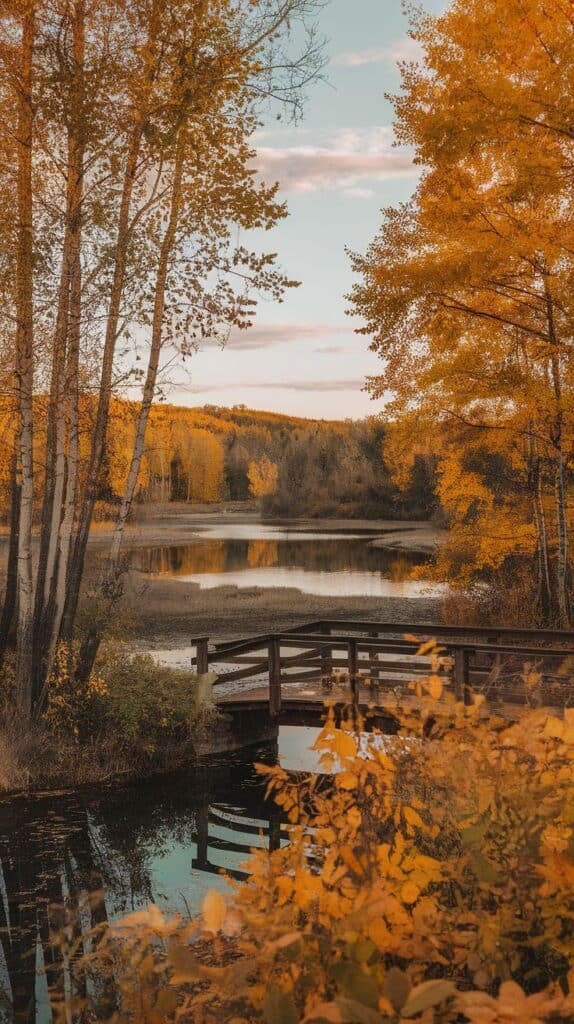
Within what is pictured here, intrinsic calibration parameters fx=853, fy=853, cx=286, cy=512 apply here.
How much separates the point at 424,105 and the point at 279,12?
3708 mm

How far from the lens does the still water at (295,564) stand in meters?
31.4

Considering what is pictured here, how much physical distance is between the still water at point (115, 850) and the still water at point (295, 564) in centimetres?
1754

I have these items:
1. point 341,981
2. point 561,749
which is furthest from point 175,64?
point 341,981

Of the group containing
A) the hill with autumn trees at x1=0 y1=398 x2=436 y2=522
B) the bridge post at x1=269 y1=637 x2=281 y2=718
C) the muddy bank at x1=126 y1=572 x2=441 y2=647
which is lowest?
the muddy bank at x1=126 y1=572 x2=441 y2=647

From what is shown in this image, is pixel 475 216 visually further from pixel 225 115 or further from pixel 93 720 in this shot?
pixel 93 720

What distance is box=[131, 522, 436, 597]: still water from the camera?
103ft

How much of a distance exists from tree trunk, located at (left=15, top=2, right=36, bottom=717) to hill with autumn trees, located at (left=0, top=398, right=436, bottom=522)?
0.71 metres

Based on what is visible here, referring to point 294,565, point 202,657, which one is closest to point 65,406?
point 202,657

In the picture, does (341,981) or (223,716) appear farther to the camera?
(223,716)

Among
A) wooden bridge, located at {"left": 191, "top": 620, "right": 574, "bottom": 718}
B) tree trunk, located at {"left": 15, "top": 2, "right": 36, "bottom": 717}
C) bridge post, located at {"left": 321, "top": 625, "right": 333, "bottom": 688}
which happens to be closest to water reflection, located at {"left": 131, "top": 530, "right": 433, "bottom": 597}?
bridge post, located at {"left": 321, "top": 625, "right": 333, "bottom": 688}

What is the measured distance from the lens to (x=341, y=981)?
2.18 meters

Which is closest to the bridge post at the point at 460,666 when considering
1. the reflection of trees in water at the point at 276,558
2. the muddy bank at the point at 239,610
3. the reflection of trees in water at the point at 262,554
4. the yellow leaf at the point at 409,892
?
the yellow leaf at the point at 409,892

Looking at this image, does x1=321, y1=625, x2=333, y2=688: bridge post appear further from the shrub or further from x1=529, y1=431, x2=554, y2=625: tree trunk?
x1=529, y1=431, x2=554, y2=625: tree trunk

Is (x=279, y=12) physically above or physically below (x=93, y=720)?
above
